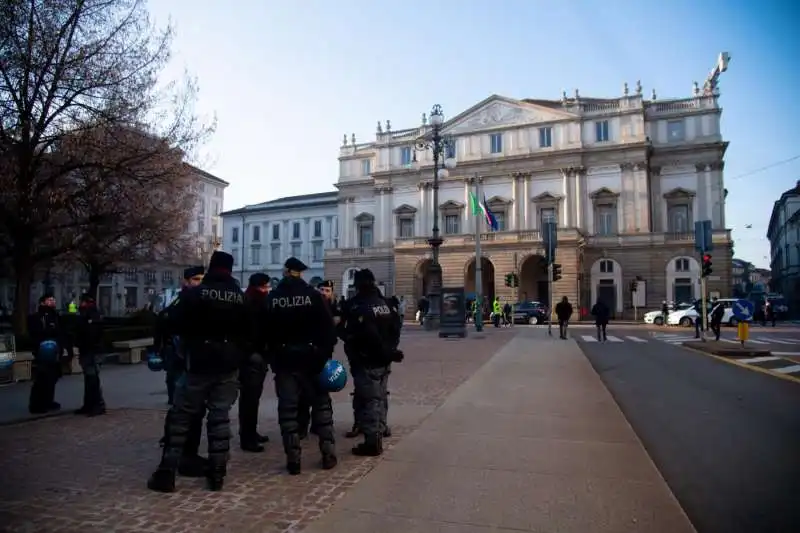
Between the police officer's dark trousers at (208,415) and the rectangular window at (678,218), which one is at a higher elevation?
the rectangular window at (678,218)

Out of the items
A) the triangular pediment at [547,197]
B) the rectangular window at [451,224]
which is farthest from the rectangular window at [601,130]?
the rectangular window at [451,224]

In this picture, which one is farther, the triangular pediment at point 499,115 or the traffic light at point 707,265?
the triangular pediment at point 499,115

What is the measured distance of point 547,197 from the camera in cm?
5422

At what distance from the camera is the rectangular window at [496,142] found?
56125mm

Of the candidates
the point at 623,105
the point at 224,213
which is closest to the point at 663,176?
the point at 623,105

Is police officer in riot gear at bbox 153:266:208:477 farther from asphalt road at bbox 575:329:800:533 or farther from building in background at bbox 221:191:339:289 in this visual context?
building in background at bbox 221:191:339:289

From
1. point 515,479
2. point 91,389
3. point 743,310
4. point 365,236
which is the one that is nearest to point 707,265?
point 743,310

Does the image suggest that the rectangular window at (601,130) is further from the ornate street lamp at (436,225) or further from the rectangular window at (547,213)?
the ornate street lamp at (436,225)

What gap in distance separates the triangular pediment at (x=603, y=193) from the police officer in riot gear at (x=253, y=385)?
168 feet

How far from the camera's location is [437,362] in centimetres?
1432

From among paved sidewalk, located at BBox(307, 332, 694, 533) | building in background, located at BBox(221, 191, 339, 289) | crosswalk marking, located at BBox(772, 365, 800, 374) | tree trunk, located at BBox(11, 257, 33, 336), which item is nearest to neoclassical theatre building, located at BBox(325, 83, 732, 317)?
building in background, located at BBox(221, 191, 339, 289)

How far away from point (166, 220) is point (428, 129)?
142 ft

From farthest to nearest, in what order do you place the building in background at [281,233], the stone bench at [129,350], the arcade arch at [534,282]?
the building in background at [281,233] → the arcade arch at [534,282] → the stone bench at [129,350]

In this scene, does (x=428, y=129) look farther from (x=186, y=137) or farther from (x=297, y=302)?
(x=297, y=302)
